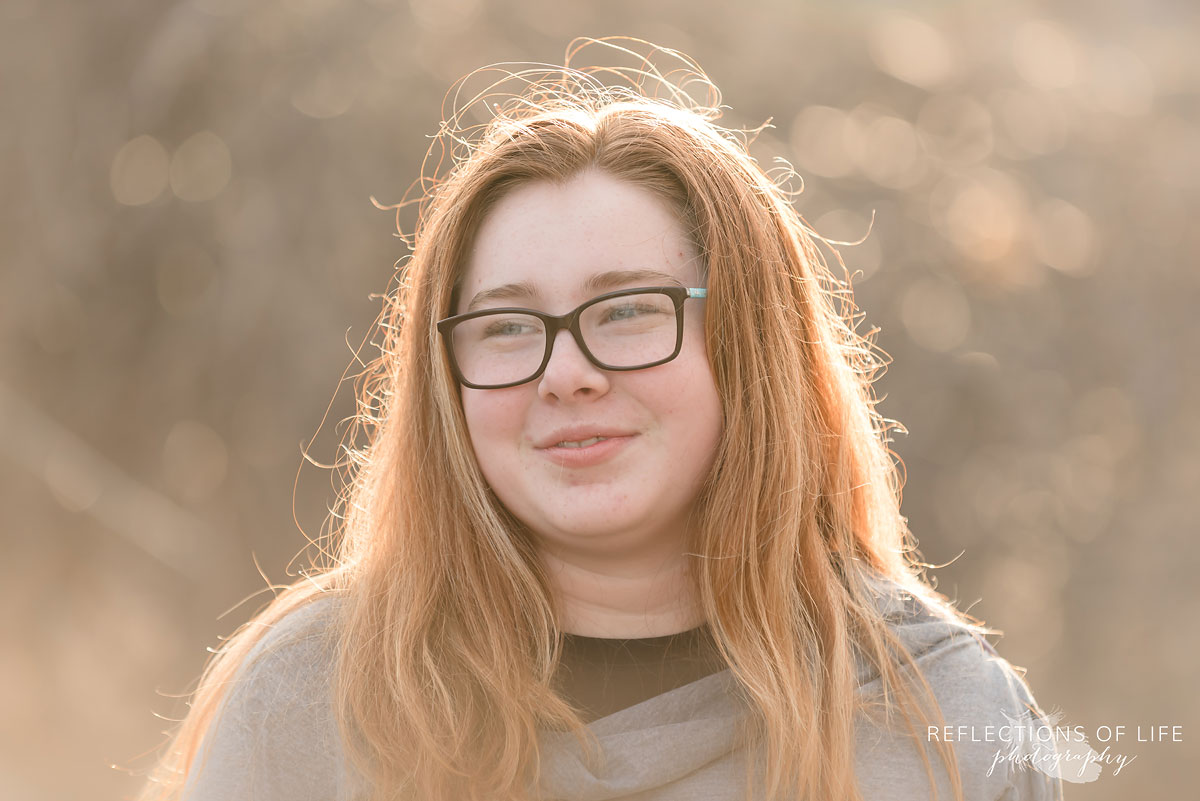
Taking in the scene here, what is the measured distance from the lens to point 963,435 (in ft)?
14.1

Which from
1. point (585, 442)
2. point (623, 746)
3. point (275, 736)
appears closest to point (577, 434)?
→ point (585, 442)

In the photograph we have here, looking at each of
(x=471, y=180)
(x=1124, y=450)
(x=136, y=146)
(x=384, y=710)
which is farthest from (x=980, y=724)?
(x=136, y=146)

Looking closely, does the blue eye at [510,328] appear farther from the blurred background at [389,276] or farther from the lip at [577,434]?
the blurred background at [389,276]

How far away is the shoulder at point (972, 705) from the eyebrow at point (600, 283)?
2.32 feet

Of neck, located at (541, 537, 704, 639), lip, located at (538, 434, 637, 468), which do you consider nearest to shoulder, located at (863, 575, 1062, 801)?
neck, located at (541, 537, 704, 639)

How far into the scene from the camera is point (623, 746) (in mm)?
1695

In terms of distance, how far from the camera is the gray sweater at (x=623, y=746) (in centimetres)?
166

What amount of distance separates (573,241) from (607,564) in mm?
534

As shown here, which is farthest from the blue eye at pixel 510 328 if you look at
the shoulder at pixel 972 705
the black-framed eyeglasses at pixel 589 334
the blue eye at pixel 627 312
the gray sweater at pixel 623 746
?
the shoulder at pixel 972 705

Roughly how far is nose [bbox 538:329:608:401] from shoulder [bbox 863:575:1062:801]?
0.68 metres

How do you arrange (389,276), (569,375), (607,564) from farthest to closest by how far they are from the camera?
1. (389,276)
2. (607,564)
3. (569,375)

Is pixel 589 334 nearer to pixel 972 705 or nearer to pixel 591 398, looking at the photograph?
pixel 591 398

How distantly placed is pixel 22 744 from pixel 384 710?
3886mm

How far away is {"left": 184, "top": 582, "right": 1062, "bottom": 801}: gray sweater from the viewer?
5.45ft
